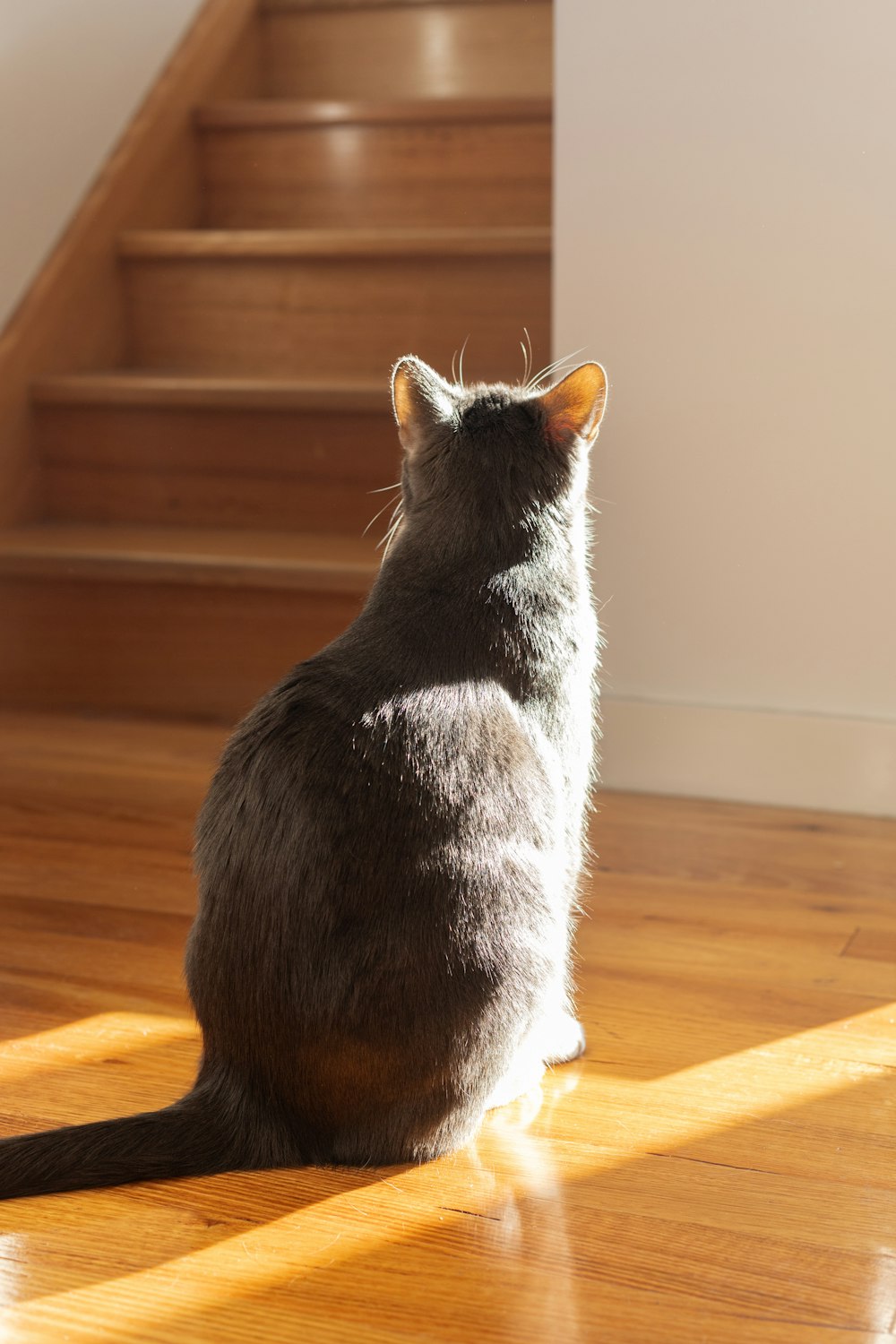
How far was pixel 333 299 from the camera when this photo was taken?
8.36ft

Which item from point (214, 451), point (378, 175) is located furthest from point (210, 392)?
point (378, 175)

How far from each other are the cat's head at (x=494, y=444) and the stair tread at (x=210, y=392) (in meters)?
1.11

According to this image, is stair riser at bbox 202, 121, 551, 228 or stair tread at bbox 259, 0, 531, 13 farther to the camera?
stair tread at bbox 259, 0, 531, 13

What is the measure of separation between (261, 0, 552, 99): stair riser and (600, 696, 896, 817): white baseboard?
4.57 ft

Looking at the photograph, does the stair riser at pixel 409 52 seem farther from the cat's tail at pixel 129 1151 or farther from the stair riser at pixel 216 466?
the cat's tail at pixel 129 1151

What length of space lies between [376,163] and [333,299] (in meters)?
0.36

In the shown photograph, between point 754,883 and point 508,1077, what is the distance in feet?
2.16

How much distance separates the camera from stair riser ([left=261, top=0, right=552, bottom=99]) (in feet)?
9.05

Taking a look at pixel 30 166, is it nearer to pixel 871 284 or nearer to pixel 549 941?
pixel 871 284

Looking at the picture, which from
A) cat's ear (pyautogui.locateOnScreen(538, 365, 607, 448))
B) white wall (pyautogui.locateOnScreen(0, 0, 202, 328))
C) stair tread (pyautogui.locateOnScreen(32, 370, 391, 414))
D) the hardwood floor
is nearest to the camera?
the hardwood floor

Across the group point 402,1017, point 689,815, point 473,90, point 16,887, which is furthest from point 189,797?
point 473,90

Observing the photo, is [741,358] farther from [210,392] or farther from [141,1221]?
[141,1221]

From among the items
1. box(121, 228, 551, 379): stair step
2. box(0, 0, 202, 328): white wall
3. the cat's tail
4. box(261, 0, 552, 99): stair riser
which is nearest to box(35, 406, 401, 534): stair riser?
box(121, 228, 551, 379): stair step

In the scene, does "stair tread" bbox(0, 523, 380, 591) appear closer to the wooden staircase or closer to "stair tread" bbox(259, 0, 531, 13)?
the wooden staircase
